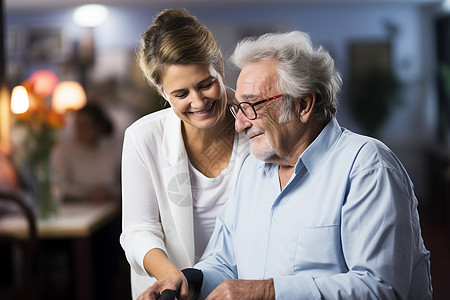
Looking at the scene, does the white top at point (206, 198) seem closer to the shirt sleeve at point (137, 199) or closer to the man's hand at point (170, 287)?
the shirt sleeve at point (137, 199)

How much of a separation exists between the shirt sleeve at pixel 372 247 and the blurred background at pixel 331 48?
20.0 feet

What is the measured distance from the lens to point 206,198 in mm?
1570

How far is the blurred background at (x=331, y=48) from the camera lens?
7289 millimetres

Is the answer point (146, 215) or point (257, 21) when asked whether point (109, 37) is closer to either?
point (257, 21)

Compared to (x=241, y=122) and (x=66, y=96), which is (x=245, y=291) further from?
(x=66, y=96)

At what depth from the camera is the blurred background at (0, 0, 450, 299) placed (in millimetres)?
7289

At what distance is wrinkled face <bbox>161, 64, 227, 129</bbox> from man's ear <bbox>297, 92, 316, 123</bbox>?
0.22 metres

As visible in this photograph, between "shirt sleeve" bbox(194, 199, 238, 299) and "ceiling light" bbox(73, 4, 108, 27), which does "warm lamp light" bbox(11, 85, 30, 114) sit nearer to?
"shirt sleeve" bbox(194, 199, 238, 299)

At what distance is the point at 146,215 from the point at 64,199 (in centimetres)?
299

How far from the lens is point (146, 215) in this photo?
153cm

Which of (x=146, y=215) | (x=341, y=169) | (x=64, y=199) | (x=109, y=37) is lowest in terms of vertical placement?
(x=64, y=199)

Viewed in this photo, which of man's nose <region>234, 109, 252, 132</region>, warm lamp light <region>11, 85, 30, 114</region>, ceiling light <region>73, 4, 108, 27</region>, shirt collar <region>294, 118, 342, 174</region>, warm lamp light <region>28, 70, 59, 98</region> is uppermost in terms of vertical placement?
ceiling light <region>73, 4, 108, 27</region>

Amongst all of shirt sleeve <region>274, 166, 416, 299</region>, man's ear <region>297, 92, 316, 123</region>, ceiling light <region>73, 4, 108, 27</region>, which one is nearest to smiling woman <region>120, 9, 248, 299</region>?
man's ear <region>297, 92, 316, 123</region>

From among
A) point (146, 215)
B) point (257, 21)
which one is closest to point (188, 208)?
point (146, 215)
